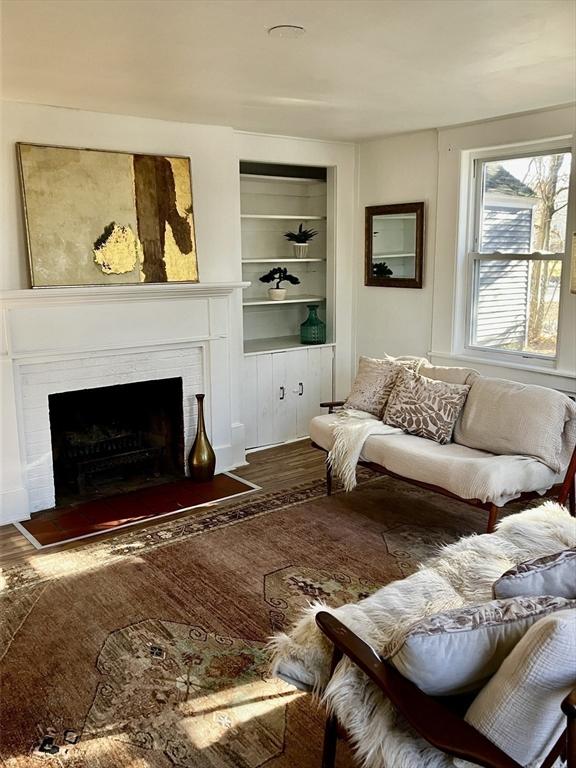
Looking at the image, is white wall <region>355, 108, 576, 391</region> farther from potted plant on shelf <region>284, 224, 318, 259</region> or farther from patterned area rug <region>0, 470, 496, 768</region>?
patterned area rug <region>0, 470, 496, 768</region>

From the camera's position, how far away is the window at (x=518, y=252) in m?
4.31

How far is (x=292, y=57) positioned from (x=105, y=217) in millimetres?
1746

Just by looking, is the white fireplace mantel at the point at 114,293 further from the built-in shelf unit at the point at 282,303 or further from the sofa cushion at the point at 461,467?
the sofa cushion at the point at 461,467

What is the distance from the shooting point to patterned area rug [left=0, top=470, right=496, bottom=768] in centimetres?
222

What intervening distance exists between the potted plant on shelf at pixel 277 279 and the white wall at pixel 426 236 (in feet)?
1.91

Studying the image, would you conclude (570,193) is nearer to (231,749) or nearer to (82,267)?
(82,267)

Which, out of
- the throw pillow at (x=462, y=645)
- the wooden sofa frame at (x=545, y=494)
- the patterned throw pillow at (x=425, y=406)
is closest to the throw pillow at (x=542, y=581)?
the throw pillow at (x=462, y=645)

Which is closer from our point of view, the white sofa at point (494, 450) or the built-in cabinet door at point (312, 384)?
the white sofa at point (494, 450)

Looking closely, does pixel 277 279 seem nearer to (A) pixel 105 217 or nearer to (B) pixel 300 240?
(B) pixel 300 240

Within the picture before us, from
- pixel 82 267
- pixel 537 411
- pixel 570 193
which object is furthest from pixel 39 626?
pixel 570 193

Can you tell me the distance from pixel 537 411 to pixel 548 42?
1792mm

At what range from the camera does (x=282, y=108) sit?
402 cm

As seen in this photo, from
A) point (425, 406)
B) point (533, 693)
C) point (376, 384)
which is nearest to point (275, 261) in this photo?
point (376, 384)

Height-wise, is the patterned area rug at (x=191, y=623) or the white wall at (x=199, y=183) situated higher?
the white wall at (x=199, y=183)
